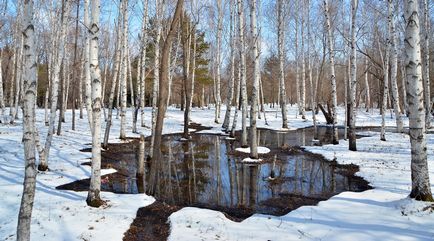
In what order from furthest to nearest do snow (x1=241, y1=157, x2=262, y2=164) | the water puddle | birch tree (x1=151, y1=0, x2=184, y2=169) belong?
snow (x1=241, y1=157, x2=262, y2=164)
birch tree (x1=151, y1=0, x2=184, y2=169)
the water puddle

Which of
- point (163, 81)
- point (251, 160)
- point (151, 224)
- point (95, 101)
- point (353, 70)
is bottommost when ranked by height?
point (151, 224)

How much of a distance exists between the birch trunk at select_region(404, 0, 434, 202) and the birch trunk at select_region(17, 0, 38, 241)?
6.62 meters

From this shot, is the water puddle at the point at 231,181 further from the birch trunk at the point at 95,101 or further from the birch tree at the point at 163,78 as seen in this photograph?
the birch trunk at the point at 95,101

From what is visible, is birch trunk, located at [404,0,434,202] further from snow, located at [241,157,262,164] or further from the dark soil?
snow, located at [241,157,262,164]

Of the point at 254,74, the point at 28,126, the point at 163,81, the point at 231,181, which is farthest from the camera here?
the point at 254,74

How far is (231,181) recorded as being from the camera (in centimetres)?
1034

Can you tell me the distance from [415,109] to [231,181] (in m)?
5.50

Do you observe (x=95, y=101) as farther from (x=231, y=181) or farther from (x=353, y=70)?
(x=353, y=70)

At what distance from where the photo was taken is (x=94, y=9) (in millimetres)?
7004

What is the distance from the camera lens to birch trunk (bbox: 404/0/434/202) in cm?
647

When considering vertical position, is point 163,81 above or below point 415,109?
above

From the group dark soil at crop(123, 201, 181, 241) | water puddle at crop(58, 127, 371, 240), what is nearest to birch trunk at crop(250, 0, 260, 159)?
water puddle at crop(58, 127, 371, 240)

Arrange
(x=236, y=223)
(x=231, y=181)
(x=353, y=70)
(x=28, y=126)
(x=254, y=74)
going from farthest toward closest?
(x=353, y=70), (x=254, y=74), (x=231, y=181), (x=236, y=223), (x=28, y=126)

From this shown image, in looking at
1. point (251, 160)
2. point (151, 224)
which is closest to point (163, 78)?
point (151, 224)
